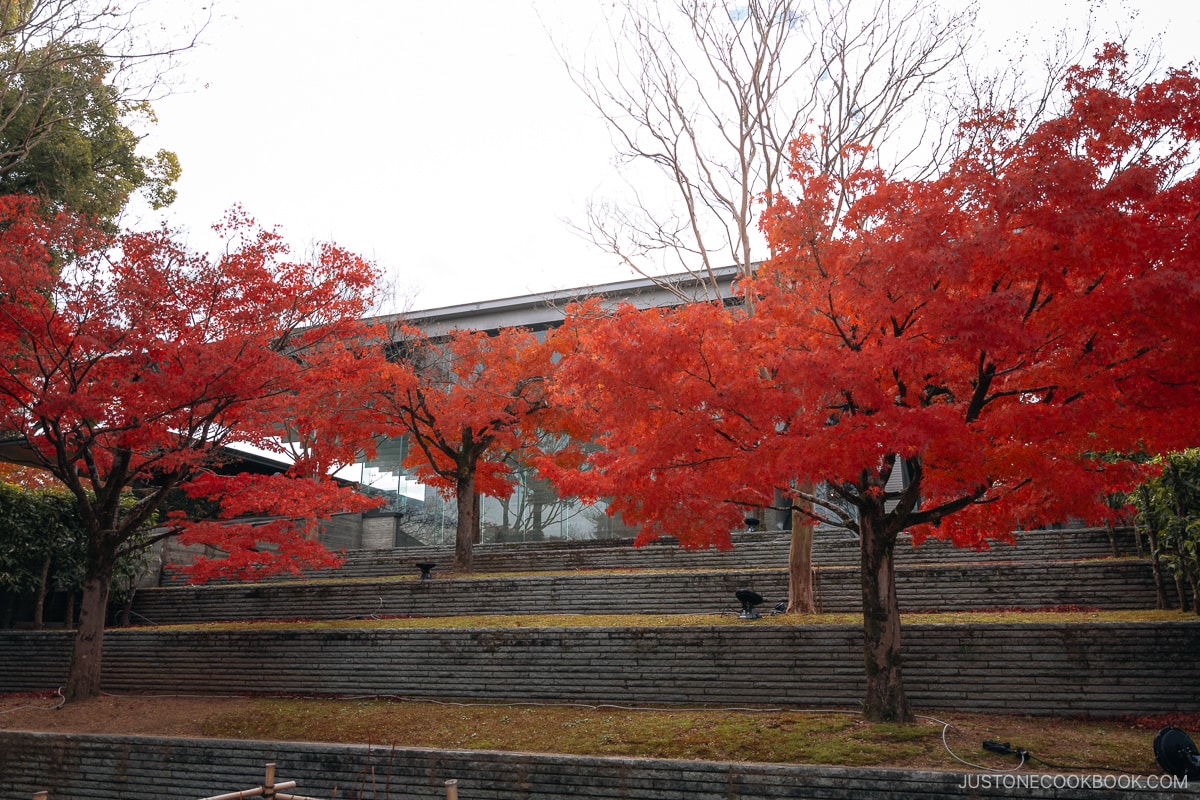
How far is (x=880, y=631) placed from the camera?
8.90m

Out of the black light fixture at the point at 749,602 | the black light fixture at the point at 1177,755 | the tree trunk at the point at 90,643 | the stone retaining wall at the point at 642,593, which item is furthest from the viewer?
the tree trunk at the point at 90,643

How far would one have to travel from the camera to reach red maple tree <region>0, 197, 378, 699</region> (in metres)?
11.7

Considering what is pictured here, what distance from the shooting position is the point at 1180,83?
24.1 ft

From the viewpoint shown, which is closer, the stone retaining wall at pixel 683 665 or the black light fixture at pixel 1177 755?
the black light fixture at pixel 1177 755

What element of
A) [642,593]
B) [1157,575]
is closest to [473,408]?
[642,593]

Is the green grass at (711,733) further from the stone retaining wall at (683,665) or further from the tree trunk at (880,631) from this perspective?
the stone retaining wall at (683,665)

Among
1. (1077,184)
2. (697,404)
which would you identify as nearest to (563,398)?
(697,404)

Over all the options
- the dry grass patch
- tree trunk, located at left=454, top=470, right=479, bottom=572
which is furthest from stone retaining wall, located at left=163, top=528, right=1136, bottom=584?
the dry grass patch

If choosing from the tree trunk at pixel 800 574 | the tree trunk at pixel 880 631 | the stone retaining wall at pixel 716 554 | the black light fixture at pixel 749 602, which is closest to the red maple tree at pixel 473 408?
the stone retaining wall at pixel 716 554

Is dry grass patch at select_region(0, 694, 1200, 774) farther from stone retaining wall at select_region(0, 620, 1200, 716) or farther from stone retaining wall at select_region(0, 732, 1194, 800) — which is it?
stone retaining wall at select_region(0, 732, 1194, 800)

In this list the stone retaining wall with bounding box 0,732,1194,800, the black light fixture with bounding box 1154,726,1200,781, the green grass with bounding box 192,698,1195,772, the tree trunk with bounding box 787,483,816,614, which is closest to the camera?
the black light fixture with bounding box 1154,726,1200,781

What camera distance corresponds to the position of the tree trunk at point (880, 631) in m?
8.67

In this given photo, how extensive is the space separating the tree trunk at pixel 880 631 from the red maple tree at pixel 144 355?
8.58 metres

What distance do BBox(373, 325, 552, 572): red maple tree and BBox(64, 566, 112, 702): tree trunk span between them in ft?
25.1
